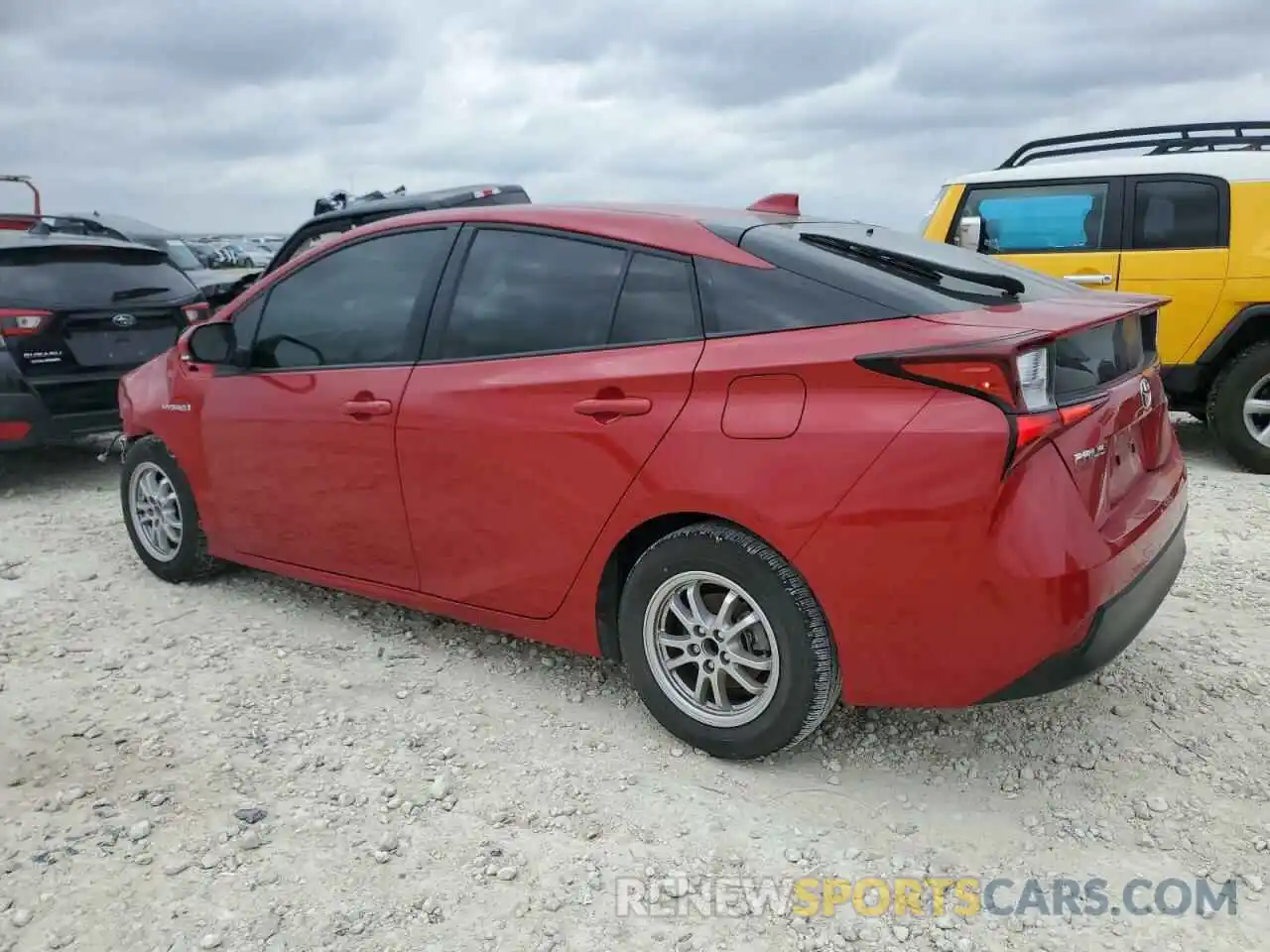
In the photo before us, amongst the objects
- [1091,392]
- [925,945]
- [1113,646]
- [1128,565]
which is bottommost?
[925,945]

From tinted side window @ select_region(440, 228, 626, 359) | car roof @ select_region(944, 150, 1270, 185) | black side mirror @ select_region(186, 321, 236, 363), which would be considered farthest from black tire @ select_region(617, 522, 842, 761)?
car roof @ select_region(944, 150, 1270, 185)

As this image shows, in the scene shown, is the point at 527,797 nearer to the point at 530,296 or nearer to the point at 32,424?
the point at 530,296

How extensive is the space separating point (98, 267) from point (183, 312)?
595 mm

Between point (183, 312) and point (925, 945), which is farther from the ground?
point (183, 312)

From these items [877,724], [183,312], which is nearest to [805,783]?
[877,724]

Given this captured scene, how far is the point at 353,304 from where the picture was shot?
373 cm

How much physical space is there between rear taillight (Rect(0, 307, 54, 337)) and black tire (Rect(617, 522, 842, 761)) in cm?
497

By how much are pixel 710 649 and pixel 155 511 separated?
3.03 m

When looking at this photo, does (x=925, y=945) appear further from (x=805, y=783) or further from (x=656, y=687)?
(x=656, y=687)

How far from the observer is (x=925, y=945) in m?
2.23

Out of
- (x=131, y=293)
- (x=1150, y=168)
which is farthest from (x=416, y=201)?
(x=1150, y=168)

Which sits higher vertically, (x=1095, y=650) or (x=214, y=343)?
(x=214, y=343)

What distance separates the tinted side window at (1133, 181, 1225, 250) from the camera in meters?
6.25

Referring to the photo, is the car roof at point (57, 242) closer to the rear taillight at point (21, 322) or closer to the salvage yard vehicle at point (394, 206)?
the rear taillight at point (21, 322)
